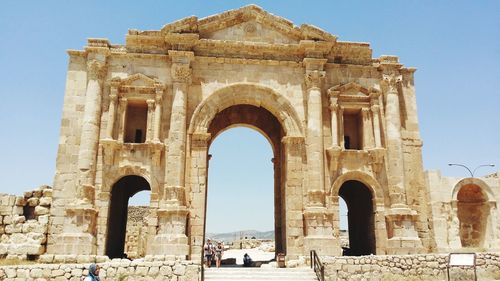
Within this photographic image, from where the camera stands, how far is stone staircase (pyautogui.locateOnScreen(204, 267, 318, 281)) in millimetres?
14016

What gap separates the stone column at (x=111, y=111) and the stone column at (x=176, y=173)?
231 cm

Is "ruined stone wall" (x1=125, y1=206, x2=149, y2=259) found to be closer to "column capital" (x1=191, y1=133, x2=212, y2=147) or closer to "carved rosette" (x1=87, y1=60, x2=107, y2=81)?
"column capital" (x1=191, y1=133, x2=212, y2=147)

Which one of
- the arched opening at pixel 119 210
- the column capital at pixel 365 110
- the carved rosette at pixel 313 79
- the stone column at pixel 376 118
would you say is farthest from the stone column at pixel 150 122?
the stone column at pixel 376 118

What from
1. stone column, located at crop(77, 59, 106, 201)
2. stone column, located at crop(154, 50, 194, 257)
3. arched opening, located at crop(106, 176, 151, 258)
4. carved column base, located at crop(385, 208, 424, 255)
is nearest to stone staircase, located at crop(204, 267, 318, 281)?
stone column, located at crop(154, 50, 194, 257)

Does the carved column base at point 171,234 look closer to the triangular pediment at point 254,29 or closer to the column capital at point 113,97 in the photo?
the column capital at point 113,97

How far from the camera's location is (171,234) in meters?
16.1

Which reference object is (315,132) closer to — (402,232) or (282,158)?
(282,158)

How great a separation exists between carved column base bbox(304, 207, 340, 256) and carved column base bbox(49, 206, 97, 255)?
7.98 metres

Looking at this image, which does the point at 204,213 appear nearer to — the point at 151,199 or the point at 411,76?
the point at 151,199

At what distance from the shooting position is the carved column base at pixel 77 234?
15789 mm

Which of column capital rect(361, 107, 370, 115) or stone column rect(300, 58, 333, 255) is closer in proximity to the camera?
stone column rect(300, 58, 333, 255)

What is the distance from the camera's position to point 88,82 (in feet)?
58.5

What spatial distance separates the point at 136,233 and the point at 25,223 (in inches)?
504

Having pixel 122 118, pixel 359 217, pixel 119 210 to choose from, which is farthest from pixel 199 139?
pixel 359 217
